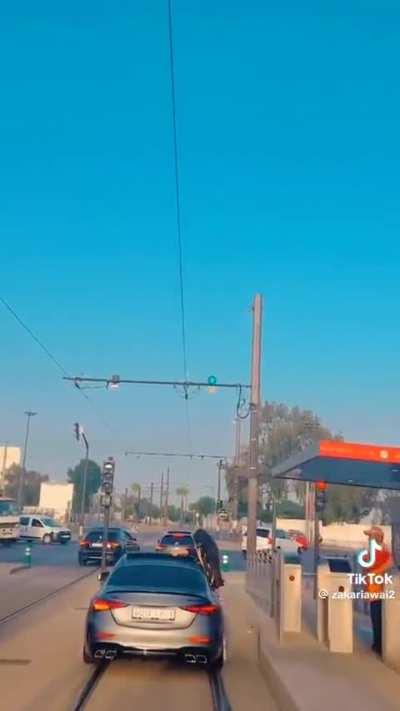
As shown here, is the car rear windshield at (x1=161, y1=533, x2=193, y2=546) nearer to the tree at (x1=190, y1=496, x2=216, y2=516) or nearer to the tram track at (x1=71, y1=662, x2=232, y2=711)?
the tram track at (x1=71, y1=662, x2=232, y2=711)

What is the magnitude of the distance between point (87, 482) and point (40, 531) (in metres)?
70.9

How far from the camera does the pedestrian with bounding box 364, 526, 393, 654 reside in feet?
37.6

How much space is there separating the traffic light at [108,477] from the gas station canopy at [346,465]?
6389 millimetres

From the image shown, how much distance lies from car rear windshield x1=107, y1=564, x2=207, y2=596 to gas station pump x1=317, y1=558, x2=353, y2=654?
1971 millimetres

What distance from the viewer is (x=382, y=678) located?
379 inches

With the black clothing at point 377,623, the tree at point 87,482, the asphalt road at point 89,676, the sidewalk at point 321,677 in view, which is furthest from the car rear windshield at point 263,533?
the tree at point 87,482

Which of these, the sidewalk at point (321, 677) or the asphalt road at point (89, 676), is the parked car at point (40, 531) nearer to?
the asphalt road at point (89, 676)

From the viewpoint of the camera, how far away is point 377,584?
11.5m

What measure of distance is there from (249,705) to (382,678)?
1950mm

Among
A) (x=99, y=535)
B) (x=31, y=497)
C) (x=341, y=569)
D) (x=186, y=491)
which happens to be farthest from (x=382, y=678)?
(x=31, y=497)

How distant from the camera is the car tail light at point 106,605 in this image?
9852 mm

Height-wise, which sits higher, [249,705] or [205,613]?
[205,613]

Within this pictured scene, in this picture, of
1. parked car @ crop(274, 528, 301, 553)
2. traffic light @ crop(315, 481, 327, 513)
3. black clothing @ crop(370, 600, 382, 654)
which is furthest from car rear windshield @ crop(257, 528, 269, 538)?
black clothing @ crop(370, 600, 382, 654)

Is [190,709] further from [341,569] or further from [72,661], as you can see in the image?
[341,569]
